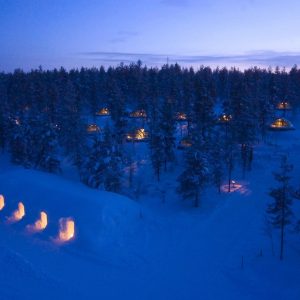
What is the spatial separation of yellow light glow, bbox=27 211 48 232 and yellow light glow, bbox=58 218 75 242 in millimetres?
2082

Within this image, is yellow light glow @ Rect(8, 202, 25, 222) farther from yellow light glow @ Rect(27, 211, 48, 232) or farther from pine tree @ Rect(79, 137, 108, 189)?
pine tree @ Rect(79, 137, 108, 189)

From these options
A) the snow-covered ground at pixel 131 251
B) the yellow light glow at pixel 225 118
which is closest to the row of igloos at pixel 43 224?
the snow-covered ground at pixel 131 251

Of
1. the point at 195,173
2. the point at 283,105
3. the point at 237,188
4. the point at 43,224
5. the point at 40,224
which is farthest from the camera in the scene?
the point at 283,105

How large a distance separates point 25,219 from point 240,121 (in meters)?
31.0

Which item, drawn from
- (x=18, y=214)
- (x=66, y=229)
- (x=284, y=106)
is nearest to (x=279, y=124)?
(x=284, y=106)

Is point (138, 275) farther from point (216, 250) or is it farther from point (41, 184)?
point (41, 184)

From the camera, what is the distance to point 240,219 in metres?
40.1

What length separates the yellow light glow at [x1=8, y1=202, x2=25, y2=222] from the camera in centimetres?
3403

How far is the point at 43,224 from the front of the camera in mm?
32188

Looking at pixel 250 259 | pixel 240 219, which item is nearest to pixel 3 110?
pixel 240 219

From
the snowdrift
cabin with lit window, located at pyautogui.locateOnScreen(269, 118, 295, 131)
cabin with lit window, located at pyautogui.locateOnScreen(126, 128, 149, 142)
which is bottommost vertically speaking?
the snowdrift

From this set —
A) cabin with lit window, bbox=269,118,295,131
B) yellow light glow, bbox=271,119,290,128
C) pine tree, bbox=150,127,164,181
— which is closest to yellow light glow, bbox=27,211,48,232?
pine tree, bbox=150,127,164,181

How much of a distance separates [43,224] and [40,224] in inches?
13.4

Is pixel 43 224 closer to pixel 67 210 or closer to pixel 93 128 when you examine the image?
pixel 67 210
